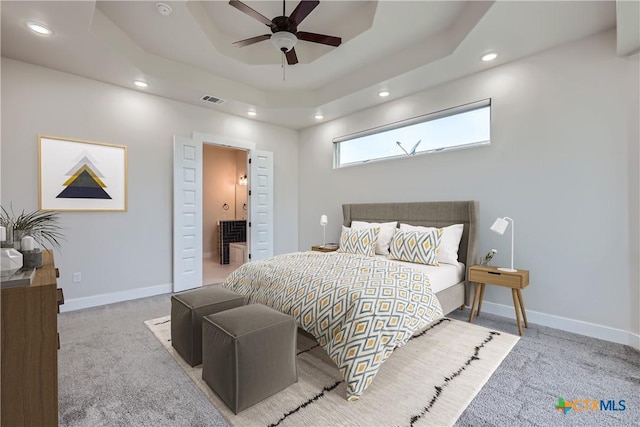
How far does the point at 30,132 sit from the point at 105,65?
1141 millimetres

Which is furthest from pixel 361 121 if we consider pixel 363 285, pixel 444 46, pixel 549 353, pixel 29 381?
pixel 29 381

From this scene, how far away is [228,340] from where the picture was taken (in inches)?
68.2

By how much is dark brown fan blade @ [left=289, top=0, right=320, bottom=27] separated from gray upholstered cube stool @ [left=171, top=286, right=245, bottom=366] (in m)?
2.49

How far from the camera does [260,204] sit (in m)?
5.25

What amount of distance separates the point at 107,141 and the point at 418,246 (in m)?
4.18

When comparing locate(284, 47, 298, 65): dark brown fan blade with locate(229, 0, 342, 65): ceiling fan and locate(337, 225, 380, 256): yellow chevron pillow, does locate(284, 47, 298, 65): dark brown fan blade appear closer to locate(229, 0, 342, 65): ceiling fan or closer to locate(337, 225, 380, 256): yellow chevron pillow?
locate(229, 0, 342, 65): ceiling fan

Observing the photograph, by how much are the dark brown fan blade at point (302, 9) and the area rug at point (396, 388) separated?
114 inches

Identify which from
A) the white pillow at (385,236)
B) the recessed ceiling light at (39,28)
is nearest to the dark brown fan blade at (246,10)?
the recessed ceiling light at (39,28)

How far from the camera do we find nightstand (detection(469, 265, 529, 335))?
280 cm

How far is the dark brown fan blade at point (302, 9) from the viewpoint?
7.53ft

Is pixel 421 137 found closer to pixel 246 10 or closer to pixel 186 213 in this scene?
pixel 246 10

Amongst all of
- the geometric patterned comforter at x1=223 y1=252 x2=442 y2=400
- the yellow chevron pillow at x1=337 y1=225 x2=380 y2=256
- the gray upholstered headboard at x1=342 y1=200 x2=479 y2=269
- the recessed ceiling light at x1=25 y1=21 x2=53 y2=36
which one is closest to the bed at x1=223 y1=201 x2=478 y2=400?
the geometric patterned comforter at x1=223 y1=252 x2=442 y2=400

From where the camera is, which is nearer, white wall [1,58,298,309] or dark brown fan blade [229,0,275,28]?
dark brown fan blade [229,0,275,28]

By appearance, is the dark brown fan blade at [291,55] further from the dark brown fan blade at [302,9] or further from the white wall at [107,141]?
the white wall at [107,141]
